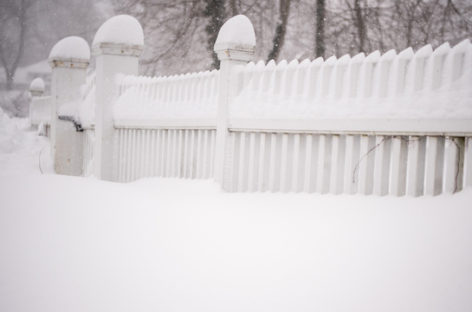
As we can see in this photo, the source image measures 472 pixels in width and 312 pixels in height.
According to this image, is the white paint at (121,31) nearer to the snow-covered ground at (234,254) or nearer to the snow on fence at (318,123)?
the snow on fence at (318,123)

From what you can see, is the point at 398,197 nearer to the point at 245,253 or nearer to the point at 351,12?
the point at 245,253

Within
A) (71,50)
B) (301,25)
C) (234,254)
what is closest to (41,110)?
(71,50)

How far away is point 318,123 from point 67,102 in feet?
20.4

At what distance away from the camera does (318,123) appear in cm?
422

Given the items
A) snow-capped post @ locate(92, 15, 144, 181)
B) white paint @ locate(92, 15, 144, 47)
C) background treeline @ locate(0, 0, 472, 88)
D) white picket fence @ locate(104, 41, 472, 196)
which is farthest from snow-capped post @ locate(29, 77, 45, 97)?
white picket fence @ locate(104, 41, 472, 196)

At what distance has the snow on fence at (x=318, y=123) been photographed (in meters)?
3.56

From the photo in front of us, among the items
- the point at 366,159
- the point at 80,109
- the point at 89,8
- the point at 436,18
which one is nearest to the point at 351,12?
the point at 436,18

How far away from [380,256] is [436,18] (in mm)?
11878

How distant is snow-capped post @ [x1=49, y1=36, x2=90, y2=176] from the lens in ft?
29.2

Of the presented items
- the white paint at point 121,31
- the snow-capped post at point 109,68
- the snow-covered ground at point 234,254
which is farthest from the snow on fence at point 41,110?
the snow-covered ground at point 234,254

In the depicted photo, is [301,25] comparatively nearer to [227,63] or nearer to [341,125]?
[227,63]

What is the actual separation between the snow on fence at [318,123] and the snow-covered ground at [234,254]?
28 cm

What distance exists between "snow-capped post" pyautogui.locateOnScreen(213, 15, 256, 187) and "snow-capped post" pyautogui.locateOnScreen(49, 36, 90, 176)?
4644 mm

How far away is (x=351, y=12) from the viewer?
12.7 m
